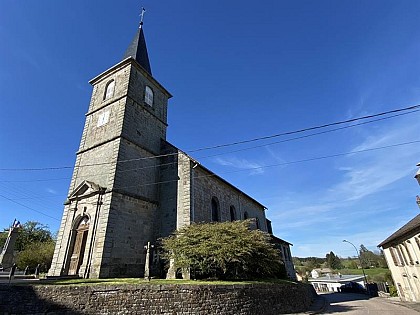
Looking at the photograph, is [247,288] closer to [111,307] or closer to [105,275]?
[111,307]

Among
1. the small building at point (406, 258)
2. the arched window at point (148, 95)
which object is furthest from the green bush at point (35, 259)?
the small building at point (406, 258)

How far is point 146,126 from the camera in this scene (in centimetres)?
1909

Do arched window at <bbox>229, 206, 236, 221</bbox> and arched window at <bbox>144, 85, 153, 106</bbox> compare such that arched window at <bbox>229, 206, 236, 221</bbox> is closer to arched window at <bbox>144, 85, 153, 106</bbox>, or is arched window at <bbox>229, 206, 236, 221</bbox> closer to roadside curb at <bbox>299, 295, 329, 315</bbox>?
roadside curb at <bbox>299, 295, 329, 315</bbox>

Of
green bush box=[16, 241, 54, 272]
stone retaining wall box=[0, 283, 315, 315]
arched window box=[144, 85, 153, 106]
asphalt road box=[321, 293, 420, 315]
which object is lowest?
asphalt road box=[321, 293, 420, 315]

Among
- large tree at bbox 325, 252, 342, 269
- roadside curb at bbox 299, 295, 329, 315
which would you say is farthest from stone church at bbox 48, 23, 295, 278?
large tree at bbox 325, 252, 342, 269

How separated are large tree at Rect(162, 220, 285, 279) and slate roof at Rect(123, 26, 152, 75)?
15.8 meters

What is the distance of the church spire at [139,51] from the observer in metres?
22.3

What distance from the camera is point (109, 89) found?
20.2m

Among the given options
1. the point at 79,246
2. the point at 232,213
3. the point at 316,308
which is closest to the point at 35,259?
the point at 79,246

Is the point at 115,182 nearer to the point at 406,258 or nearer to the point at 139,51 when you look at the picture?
the point at 139,51

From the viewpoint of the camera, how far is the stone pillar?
12.5 m

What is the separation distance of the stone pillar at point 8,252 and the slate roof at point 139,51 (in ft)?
51.7

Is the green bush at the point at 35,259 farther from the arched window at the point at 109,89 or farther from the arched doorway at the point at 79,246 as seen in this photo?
the arched window at the point at 109,89

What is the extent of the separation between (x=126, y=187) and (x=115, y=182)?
2.91ft
